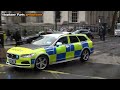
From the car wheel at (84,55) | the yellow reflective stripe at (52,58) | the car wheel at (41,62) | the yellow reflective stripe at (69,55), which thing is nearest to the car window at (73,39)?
the yellow reflective stripe at (69,55)

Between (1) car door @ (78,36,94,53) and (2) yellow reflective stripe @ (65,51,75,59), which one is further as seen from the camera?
(1) car door @ (78,36,94,53)

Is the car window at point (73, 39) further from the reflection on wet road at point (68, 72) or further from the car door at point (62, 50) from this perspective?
the reflection on wet road at point (68, 72)

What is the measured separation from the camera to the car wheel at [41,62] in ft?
30.5

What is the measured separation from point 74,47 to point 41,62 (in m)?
2.03

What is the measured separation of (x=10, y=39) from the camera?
26.2m

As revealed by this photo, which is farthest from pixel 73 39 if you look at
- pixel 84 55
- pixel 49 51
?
pixel 49 51

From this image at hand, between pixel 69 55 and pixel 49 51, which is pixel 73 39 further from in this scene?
pixel 49 51

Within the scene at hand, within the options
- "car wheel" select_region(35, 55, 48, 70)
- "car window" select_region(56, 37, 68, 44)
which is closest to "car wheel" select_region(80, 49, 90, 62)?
"car window" select_region(56, 37, 68, 44)

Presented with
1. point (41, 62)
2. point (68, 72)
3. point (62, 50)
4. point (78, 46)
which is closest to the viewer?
point (68, 72)

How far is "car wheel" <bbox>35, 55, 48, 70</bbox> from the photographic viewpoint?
9.29m

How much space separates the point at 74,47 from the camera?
10852 mm

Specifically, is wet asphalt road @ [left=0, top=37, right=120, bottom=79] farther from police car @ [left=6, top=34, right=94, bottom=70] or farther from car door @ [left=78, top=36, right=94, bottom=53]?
car door @ [left=78, top=36, right=94, bottom=53]

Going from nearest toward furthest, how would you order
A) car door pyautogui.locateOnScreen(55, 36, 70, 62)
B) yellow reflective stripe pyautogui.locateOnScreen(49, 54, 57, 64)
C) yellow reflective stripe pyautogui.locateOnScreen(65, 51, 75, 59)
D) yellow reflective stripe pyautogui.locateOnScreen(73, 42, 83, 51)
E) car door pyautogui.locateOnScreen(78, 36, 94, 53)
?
1. yellow reflective stripe pyautogui.locateOnScreen(49, 54, 57, 64)
2. car door pyautogui.locateOnScreen(55, 36, 70, 62)
3. yellow reflective stripe pyautogui.locateOnScreen(65, 51, 75, 59)
4. yellow reflective stripe pyautogui.locateOnScreen(73, 42, 83, 51)
5. car door pyautogui.locateOnScreen(78, 36, 94, 53)
